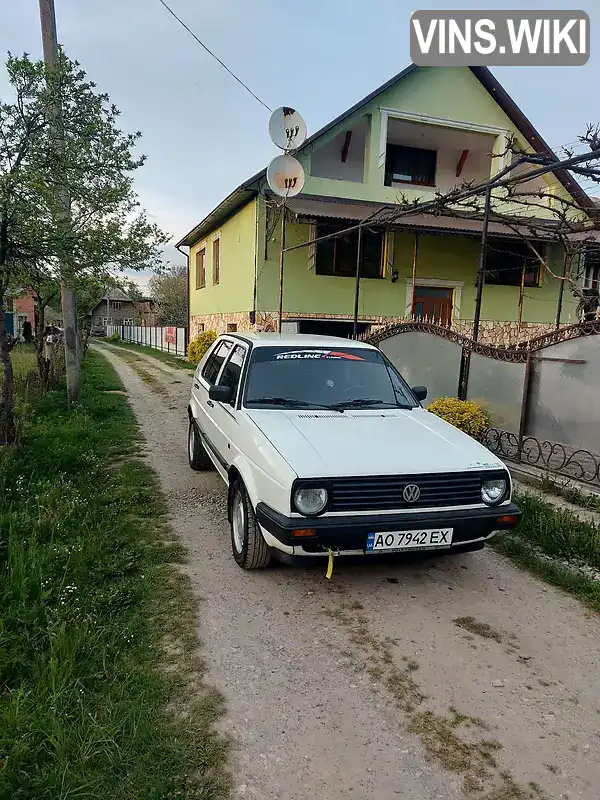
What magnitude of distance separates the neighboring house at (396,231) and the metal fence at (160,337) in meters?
7.74

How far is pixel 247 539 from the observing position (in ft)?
12.7

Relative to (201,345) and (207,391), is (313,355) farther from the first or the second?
(201,345)

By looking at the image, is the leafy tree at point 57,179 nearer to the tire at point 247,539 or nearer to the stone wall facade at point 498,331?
the tire at point 247,539

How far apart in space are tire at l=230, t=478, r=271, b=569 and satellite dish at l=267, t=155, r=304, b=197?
338 inches

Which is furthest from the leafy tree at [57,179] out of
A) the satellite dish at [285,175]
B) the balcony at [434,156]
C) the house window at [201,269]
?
the house window at [201,269]

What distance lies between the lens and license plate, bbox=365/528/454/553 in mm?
3385

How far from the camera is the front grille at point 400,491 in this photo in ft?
11.1

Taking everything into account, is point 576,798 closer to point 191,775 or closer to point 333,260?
point 191,775

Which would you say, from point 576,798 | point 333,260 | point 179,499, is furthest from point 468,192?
point 333,260

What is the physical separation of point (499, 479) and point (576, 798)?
190 centimetres

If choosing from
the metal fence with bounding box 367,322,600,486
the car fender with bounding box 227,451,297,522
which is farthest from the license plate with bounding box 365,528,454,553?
the metal fence with bounding box 367,322,600,486

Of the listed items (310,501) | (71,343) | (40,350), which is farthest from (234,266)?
(310,501)

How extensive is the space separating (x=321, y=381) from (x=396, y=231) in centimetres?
1205

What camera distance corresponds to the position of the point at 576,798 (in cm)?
212
